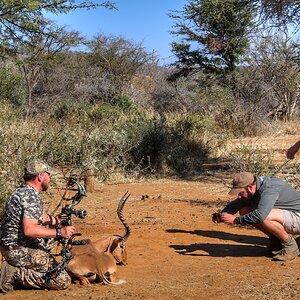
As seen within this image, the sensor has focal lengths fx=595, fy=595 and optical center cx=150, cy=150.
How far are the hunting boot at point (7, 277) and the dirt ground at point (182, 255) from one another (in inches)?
3.1

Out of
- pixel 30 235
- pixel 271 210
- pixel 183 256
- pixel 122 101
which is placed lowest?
pixel 183 256

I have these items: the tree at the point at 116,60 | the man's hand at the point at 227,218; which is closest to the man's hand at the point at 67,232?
the man's hand at the point at 227,218

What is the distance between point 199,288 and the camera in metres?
5.57

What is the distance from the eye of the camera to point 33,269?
18.5 feet

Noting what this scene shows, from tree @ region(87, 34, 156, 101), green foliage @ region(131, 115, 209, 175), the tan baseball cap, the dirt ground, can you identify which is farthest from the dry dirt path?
tree @ region(87, 34, 156, 101)

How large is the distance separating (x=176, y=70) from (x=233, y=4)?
589 inches

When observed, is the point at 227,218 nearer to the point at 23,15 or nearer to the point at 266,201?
the point at 266,201

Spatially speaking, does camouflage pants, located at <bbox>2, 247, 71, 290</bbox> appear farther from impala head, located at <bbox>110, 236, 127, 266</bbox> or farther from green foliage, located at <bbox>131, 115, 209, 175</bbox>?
green foliage, located at <bbox>131, 115, 209, 175</bbox>

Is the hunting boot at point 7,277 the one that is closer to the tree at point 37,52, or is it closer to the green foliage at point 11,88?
the tree at point 37,52

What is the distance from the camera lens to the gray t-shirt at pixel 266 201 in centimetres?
627

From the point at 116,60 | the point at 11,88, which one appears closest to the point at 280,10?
the point at 11,88

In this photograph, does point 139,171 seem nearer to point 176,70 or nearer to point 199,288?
point 199,288

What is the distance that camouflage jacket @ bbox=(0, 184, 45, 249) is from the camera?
5363mm

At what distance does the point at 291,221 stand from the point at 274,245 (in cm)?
37
